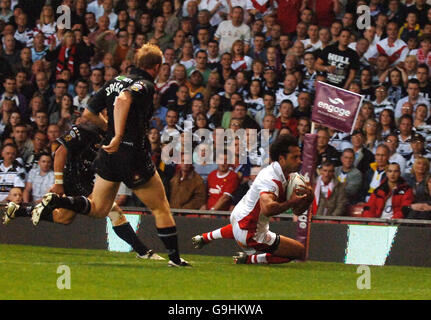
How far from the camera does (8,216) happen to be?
10.8 metres

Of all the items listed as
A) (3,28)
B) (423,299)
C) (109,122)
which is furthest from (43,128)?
(423,299)

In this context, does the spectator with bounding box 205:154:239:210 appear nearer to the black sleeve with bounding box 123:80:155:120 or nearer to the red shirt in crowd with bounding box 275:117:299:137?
the red shirt in crowd with bounding box 275:117:299:137

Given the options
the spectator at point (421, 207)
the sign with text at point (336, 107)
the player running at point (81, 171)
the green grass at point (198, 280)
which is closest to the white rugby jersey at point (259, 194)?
the green grass at point (198, 280)

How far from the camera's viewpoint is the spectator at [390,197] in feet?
43.1

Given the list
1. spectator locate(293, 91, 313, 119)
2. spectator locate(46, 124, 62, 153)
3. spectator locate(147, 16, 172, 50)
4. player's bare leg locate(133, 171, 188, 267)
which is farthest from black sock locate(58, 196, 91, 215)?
spectator locate(147, 16, 172, 50)

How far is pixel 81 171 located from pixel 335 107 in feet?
11.1

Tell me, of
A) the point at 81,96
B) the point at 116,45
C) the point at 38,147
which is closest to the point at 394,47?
the point at 116,45

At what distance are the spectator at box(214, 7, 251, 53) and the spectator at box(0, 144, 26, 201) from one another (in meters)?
4.42

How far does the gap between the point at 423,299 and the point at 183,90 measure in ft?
30.8

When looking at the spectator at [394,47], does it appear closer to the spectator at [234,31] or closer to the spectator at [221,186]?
the spectator at [234,31]

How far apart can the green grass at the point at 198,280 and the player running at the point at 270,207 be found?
23 cm

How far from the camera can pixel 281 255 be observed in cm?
1095

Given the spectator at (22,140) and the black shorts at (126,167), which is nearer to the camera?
the black shorts at (126,167)
